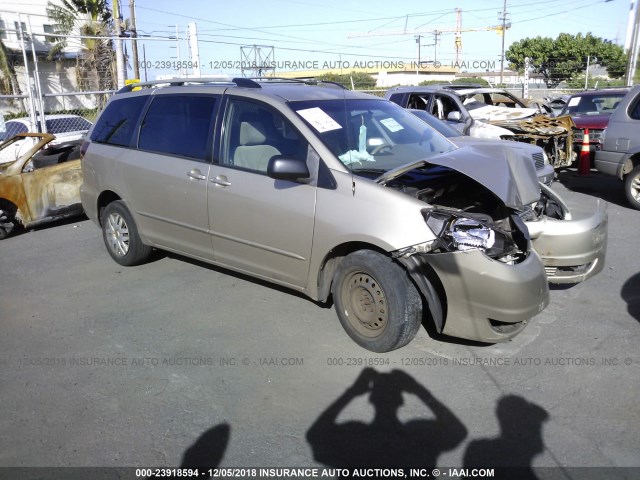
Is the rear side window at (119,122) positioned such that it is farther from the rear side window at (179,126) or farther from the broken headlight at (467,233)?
the broken headlight at (467,233)

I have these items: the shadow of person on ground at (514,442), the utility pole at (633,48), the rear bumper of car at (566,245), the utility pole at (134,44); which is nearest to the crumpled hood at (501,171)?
the rear bumper of car at (566,245)

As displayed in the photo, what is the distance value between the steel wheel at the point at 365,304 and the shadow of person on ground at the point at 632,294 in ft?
7.48

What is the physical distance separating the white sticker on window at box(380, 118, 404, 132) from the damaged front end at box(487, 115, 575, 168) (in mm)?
5895

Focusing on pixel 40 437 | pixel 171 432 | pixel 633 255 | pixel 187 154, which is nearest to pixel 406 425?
pixel 171 432

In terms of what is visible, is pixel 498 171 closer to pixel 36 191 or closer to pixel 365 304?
pixel 365 304

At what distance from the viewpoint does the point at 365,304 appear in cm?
407

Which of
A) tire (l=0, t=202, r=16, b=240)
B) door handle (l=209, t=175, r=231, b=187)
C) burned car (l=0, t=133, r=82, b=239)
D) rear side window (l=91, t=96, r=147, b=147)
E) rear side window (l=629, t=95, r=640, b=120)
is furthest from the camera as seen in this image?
rear side window (l=629, t=95, r=640, b=120)

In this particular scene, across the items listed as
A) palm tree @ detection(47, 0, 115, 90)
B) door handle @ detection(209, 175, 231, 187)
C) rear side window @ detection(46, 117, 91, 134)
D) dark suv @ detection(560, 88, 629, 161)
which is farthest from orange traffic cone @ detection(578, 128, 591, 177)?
palm tree @ detection(47, 0, 115, 90)

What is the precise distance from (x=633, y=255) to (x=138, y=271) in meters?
5.48

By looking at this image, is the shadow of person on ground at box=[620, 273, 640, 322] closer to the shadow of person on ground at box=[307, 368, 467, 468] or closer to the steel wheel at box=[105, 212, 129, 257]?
the shadow of person on ground at box=[307, 368, 467, 468]

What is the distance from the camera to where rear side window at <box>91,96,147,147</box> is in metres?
5.72

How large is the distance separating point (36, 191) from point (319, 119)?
519 centimetres

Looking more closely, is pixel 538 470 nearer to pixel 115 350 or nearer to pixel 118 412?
pixel 118 412

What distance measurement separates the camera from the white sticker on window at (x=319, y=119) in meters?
4.37
